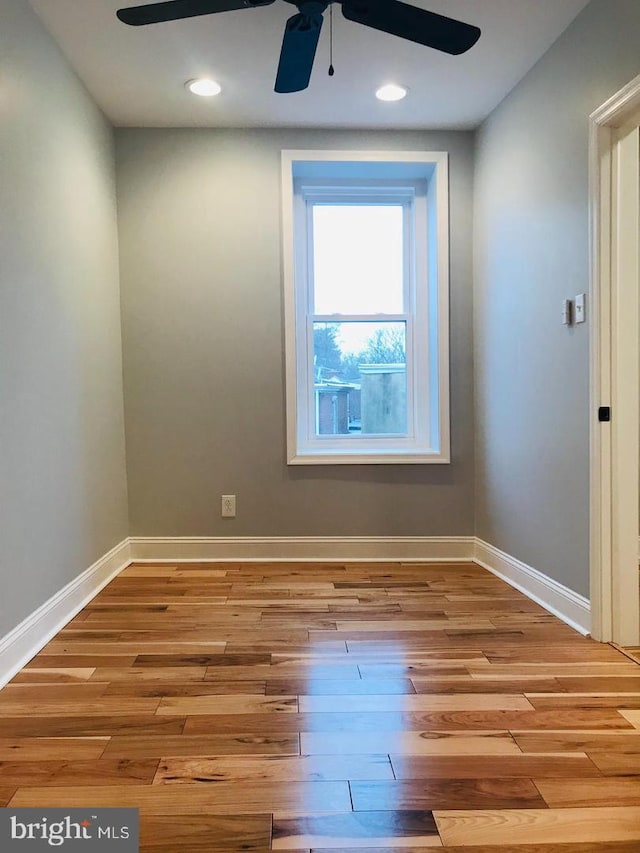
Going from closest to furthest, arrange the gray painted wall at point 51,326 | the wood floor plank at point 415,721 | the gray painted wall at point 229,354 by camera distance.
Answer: the wood floor plank at point 415,721 → the gray painted wall at point 51,326 → the gray painted wall at point 229,354

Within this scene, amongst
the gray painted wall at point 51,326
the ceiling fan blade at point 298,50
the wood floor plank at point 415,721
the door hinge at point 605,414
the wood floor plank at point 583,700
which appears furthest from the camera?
the door hinge at point 605,414

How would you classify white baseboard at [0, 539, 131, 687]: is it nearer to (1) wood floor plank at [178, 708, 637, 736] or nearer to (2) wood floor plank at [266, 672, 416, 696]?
(1) wood floor plank at [178, 708, 637, 736]

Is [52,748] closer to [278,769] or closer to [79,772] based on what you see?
[79,772]

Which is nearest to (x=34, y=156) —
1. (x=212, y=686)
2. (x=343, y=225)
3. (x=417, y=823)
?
(x=343, y=225)

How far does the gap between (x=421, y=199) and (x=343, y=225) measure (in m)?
0.50

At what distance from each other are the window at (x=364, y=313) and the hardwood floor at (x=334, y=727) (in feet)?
4.00

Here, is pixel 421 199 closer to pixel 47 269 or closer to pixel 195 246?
pixel 195 246

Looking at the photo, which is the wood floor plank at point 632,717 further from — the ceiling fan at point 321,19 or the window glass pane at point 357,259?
the window glass pane at point 357,259

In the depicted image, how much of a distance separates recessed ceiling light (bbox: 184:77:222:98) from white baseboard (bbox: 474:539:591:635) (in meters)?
2.77

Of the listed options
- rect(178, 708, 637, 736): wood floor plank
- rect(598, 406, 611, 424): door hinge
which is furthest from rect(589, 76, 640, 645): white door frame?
rect(178, 708, 637, 736): wood floor plank

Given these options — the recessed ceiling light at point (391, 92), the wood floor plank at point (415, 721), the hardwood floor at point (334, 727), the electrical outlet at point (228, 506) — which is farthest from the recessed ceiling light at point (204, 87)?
the wood floor plank at point (415, 721)

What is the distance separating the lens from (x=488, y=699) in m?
1.71

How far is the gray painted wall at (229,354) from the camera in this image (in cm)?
312

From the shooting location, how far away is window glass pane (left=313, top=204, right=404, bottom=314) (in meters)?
3.42
